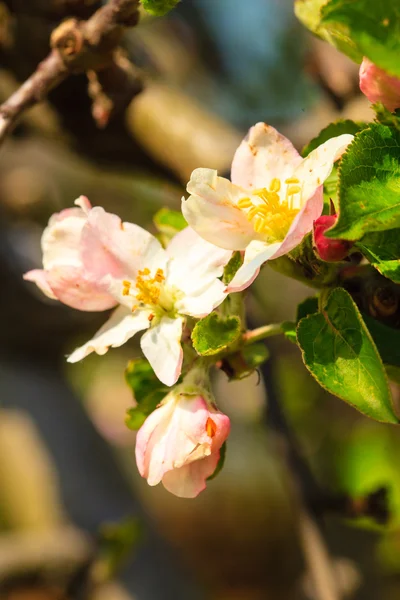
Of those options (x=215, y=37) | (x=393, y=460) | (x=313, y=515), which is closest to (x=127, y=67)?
(x=313, y=515)

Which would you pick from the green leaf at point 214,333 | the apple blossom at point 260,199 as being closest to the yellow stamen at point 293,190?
the apple blossom at point 260,199

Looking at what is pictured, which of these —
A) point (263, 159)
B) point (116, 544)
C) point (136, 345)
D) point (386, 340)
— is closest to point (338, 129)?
point (263, 159)

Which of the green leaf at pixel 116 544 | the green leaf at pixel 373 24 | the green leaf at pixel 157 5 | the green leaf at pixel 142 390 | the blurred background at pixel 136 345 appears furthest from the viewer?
the green leaf at pixel 116 544

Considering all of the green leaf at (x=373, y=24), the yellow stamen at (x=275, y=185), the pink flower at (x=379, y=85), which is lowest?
the yellow stamen at (x=275, y=185)

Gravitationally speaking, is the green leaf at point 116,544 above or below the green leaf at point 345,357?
below

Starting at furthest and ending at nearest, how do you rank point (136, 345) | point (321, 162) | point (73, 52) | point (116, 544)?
point (136, 345) < point (116, 544) < point (73, 52) < point (321, 162)

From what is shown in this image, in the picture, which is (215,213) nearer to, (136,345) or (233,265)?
(233,265)

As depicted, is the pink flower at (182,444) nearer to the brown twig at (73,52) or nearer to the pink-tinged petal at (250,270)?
the pink-tinged petal at (250,270)

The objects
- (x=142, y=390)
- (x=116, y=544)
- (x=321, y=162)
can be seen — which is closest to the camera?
(x=321, y=162)
